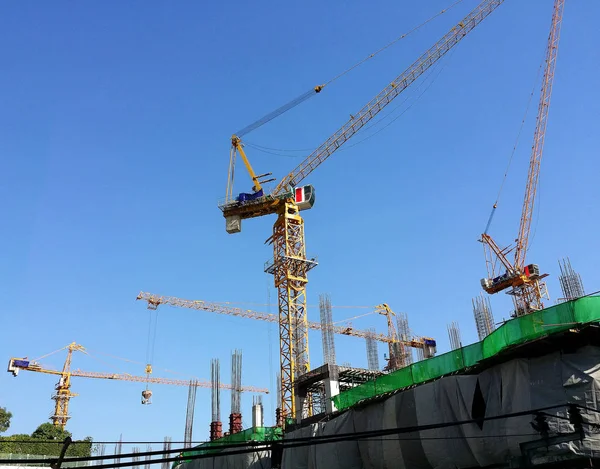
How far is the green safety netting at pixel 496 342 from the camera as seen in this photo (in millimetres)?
15820

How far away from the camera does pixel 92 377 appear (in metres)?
115

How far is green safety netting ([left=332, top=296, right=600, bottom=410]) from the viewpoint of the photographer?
51.9ft

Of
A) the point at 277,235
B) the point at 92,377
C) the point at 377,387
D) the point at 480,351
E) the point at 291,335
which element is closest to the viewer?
the point at 480,351

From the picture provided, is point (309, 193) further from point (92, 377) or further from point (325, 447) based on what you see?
point (92, 377)

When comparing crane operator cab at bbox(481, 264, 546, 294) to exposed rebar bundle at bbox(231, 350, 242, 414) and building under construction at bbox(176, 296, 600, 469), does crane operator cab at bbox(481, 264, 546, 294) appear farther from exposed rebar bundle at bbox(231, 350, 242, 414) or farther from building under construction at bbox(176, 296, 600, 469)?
building under construction at bbox(176, 296, 600, 469)

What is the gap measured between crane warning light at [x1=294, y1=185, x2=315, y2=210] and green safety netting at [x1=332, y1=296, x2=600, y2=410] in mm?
32636

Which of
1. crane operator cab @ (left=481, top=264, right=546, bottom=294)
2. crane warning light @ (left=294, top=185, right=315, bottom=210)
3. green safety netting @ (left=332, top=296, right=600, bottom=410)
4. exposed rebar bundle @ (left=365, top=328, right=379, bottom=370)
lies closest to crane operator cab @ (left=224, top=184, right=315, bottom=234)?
crane warning light @ (left=294, top=185, right=315, bottom=210)

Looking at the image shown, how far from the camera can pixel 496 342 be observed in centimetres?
1797

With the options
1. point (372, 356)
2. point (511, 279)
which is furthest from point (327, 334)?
point (511, 279)

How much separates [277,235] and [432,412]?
37402 mm

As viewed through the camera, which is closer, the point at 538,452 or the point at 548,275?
the point at 538,452

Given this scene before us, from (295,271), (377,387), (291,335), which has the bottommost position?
(377,387)

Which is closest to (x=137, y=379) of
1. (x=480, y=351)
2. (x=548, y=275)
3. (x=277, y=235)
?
(x=277, y=235)

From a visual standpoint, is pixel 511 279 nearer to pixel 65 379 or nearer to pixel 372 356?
pixel 372 356
